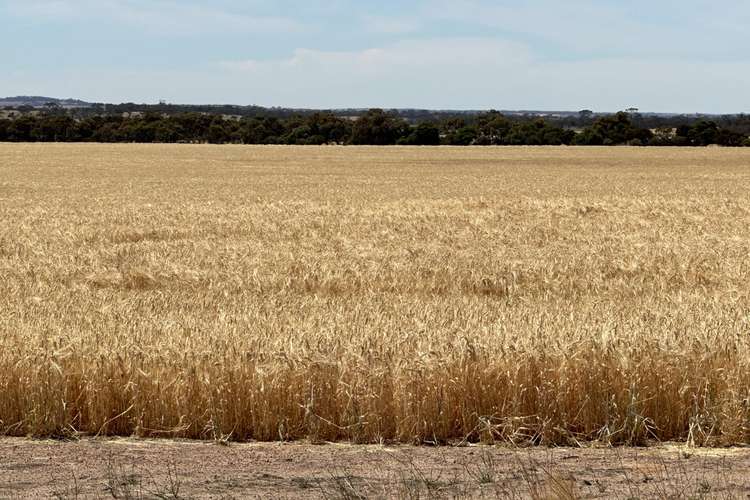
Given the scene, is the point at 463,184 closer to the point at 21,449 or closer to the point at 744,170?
the point at 744,170

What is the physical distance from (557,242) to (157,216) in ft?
39.3

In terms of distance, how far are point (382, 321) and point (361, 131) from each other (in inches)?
4597

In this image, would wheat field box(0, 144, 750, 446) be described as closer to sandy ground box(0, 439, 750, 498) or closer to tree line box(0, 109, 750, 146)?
sandy ground box(0, 439, 750, 498)

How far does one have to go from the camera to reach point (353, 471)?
588 centimetres

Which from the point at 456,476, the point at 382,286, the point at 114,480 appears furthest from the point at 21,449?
the point at 382,286

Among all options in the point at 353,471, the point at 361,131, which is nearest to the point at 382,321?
the point at 353,471

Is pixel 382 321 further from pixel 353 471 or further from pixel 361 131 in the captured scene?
pixel 361 131

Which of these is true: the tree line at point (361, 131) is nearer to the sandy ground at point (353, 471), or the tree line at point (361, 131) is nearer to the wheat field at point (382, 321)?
the wheat field at point (382, 321)

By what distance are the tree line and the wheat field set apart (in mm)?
92219

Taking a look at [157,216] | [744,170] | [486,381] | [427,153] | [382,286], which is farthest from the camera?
[427,153]

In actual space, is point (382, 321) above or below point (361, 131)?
above

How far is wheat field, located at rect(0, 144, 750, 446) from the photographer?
273 inches

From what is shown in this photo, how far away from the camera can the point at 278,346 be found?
300 inches

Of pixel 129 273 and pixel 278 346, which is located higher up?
pixel 278 346
